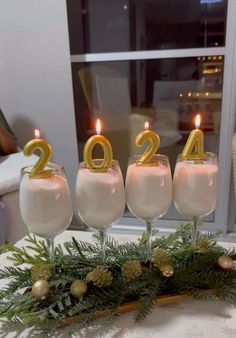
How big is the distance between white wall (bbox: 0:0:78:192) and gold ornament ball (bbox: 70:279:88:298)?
149 cm

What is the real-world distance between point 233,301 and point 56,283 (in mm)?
317

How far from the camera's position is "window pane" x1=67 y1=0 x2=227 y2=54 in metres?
1.89

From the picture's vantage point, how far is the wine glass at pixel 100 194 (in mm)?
616

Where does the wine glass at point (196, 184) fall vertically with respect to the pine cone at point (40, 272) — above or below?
above

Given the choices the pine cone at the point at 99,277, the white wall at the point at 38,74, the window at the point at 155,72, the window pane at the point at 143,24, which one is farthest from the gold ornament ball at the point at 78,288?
the window pane at the point at 143,24

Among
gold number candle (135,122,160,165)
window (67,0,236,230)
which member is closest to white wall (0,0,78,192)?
window (67,0,236,230)

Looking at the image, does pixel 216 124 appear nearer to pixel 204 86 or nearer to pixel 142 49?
pixel 204 86

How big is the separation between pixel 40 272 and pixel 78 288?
0.26 ft

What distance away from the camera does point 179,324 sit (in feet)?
1.91

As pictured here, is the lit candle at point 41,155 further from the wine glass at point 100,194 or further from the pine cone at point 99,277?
the pine cone at point 99,277

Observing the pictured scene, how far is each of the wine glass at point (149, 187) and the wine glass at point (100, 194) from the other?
2 centimetres

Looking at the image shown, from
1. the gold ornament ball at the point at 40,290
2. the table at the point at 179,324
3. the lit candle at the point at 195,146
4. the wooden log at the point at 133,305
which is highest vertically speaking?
the lit candle at the point at 195,146

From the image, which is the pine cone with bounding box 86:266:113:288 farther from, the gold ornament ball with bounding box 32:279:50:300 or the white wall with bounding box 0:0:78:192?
the white wall with bounding box 0:0:78:192

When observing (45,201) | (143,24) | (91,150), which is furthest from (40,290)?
(143,24)
